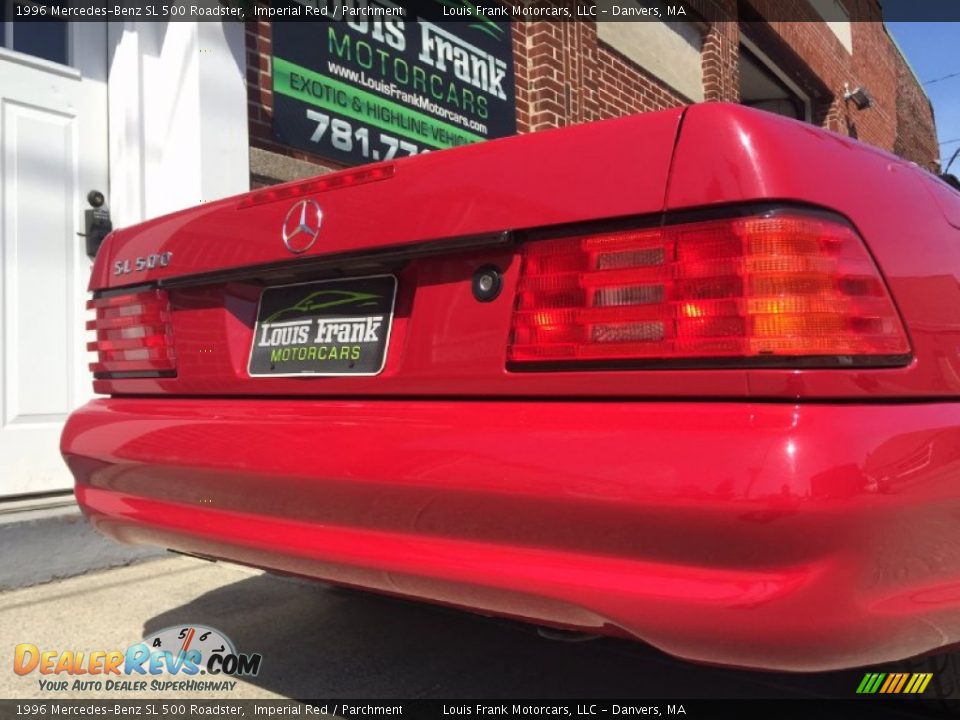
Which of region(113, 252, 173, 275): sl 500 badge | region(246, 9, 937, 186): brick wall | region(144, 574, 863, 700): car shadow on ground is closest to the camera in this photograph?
region(113, 252, 173, 275): sl 500 badge

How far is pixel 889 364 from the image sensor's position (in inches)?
51.4

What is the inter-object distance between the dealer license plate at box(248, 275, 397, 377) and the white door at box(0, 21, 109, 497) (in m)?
2.19

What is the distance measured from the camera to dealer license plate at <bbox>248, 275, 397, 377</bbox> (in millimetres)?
1719

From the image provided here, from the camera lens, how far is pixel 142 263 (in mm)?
2162

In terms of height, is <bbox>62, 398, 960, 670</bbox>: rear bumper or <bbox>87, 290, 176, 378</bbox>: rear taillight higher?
<bbox>87, 290, 176, 378</bbox>: rear taillight

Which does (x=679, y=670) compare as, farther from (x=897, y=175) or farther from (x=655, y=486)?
(x=897, y=175)

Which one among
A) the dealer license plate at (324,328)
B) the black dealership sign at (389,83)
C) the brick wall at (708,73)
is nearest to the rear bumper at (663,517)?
the dealer license plate at (324,328)

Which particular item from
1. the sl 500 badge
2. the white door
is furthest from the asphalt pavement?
the sl 500 badge

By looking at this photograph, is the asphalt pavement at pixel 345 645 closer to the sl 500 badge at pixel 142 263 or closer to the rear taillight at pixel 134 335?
the rear taillight at pixel 134 335

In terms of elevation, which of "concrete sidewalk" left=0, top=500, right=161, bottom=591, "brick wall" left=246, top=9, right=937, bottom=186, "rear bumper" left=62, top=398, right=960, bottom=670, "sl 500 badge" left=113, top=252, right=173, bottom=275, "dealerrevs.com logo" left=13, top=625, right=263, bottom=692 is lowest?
"dealerrevs.com logo" left=13, top=625, right=263, bottom=692

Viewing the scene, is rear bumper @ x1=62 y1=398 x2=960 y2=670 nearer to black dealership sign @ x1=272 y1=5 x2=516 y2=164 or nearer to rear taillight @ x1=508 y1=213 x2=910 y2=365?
rear taillight @ x1=508 y1=213 x2=910 y2=365

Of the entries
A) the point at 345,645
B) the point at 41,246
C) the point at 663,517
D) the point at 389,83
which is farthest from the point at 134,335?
the point at 389,83

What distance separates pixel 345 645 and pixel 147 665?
571 millimetres

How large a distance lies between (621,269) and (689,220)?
0.14m
